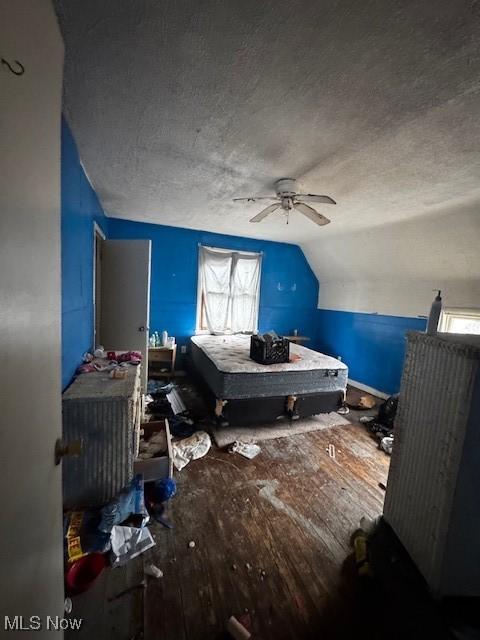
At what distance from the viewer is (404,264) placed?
11.4 feet

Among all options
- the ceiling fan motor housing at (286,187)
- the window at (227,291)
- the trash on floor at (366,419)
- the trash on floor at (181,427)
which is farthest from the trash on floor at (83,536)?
the window at (227,291)

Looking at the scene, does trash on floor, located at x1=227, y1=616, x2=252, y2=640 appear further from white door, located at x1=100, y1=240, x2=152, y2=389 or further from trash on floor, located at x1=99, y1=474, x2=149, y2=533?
white door, located at x1=100, y1=240, x2=152, y2=389

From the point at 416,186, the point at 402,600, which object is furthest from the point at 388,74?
the point at 402,600

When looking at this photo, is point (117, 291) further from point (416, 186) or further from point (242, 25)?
point (416, 186)

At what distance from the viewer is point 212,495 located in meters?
1.85

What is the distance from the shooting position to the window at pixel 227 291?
15.1 feet

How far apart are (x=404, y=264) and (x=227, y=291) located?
2.81m

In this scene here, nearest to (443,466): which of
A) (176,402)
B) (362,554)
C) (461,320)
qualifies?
(362,554)

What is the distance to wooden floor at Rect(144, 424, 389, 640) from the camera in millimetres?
1161

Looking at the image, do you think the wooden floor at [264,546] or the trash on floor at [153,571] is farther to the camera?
the trash on floor at [153,571]

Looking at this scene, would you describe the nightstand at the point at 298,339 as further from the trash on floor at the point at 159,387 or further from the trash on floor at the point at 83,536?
the trash on floor at the point at 83,536

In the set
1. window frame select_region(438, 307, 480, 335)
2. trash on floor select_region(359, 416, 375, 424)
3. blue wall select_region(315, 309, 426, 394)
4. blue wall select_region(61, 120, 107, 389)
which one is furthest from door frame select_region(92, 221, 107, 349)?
window frame select_region(438, 307, 480, 335)

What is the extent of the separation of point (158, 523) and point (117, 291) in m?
2.35

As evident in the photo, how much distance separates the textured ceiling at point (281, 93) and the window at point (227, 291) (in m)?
2.21
